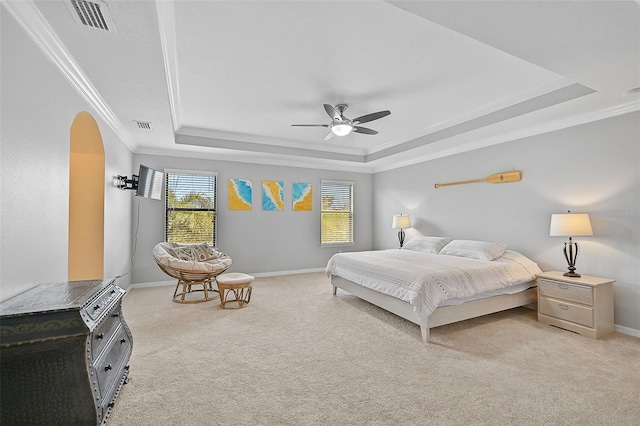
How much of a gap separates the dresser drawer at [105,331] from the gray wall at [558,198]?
16.1ft

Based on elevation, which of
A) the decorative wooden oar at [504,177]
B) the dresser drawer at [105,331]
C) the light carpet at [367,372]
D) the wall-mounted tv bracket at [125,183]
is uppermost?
the decorative wooden oar at [504,177]

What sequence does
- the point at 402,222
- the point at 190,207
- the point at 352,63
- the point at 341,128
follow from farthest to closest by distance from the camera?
1. the point at 402,222
2. the point at 190,207
3. the point at 341,128
4. the point at 352,63

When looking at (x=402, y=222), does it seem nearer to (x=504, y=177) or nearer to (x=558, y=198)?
(x=504, y=177)

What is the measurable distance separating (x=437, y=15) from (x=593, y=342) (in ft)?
11.3

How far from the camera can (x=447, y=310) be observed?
10.5ft

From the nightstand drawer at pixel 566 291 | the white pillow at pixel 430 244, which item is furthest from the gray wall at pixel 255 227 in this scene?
the nightstand drawer at pixel 566 291

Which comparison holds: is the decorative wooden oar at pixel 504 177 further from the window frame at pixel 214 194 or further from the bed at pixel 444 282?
the window frame at pixel 214 194

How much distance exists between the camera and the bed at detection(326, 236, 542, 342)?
10.2 feet

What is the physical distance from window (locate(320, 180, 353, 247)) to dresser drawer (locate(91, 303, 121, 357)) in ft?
16.7

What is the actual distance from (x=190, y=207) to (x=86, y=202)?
7.42 ft

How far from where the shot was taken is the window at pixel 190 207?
567 centimetres

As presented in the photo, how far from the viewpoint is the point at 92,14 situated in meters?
1.91

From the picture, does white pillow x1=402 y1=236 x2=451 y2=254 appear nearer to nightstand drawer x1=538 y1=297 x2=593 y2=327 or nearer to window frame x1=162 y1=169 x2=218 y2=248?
nightstand drawer x1=538 y1=297 x2=593 y2=327

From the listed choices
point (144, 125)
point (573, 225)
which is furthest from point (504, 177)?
point (144, 125)
